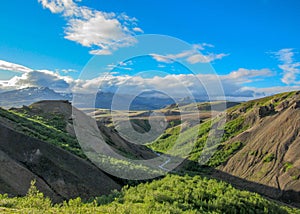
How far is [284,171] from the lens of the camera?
55.5 meters

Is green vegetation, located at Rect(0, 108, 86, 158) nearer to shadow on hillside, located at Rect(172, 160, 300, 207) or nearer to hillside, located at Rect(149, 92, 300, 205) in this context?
shadow on hillside, located at Rect(172, 160, 300, 207)

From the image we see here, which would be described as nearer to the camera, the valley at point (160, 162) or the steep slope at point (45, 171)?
the valley at point (160, 162)

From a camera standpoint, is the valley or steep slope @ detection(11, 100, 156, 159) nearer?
the valley

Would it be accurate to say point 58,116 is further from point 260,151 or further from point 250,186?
point 260,151

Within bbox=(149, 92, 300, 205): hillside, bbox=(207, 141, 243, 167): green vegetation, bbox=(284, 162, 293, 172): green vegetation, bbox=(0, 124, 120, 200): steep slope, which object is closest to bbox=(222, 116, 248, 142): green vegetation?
bbox=(149, 92, 300, 205): hillside

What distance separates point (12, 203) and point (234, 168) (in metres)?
57.2

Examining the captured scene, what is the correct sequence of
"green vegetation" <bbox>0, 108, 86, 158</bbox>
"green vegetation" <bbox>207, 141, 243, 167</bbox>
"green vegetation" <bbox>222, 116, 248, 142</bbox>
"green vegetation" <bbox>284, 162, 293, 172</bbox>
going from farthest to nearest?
"green vegetation" <bbox>222, 116, 248, 142</bbox>
"green vegetation" <bbox>207, 141, 243, 167</bbox>
"green vegetation" <bbox>284, 162, 293, 172</bbox>
"green vegetation" <bbox>0, 108, 86, 158</bbox>

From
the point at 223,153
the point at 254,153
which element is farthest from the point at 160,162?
the point at 254,153

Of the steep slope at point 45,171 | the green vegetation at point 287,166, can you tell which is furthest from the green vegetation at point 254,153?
the steep slope at point 45,171

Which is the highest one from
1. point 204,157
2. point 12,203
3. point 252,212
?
point 12,203

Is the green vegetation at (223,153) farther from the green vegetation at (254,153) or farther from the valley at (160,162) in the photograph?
the green vegetation at (254,153)

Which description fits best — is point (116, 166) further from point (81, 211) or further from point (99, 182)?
point (81, 211)

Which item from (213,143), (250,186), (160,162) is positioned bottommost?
(250,186)

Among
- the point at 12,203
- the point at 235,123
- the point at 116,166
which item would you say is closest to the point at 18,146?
the point at 116,166
